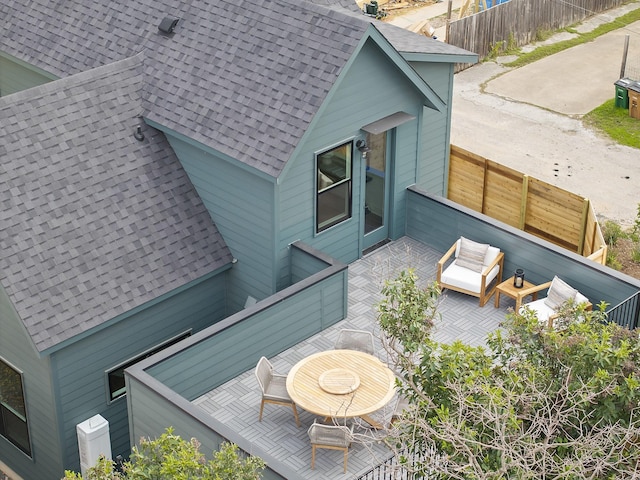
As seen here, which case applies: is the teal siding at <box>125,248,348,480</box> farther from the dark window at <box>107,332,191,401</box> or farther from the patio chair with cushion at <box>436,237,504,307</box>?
the patio chair with cushion at <box>436,237,504,307</box>

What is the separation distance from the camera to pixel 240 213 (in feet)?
57.9

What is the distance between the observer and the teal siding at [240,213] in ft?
56.6

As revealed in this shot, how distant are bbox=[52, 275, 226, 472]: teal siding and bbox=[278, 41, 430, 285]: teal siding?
1698mm

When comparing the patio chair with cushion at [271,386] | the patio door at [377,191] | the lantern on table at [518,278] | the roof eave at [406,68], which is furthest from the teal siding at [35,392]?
the lantern on table at [518,278]

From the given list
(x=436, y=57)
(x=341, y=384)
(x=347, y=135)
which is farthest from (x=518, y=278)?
(x=436, y=57)

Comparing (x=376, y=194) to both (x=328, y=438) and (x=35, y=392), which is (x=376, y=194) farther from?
(x=35, y=392)

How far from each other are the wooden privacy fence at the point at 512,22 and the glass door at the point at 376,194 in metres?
15.2

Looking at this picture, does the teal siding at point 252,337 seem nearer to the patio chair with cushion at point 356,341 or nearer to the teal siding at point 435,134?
the patio chair with cushion at point 356,341

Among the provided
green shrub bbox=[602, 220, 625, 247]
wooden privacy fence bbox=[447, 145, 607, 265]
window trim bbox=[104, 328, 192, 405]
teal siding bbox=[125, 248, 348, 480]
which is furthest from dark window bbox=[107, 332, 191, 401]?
green shrub bbox=[602, 220, 625, 247]

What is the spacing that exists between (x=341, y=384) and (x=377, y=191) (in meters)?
5.46

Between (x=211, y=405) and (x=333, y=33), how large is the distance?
637cm

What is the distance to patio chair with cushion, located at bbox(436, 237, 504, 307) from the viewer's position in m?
18.5

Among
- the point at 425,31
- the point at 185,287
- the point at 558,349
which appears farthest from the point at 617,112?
the point at 558,349

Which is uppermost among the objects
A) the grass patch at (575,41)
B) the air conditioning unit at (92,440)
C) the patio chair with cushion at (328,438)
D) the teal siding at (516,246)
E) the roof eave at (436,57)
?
the roof eave at (436,57)
